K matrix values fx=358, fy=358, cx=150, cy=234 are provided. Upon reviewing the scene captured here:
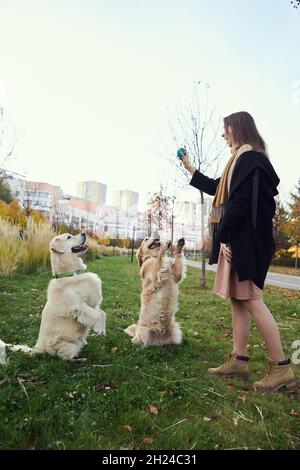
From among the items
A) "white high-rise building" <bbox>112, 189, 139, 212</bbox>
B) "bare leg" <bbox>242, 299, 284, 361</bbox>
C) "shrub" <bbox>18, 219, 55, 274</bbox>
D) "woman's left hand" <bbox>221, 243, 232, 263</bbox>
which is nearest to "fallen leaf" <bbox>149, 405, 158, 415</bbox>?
"bare leg" <bbox>242, 299, 284, 361</bbox>

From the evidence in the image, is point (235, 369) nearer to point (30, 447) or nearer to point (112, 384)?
point (112, 384)

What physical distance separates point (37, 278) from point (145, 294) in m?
6.14

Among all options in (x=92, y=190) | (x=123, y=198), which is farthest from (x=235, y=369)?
(x=92, y=190)

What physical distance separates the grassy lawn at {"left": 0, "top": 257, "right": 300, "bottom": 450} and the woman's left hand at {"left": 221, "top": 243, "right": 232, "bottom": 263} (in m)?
1.19

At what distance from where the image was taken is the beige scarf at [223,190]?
3514 millimetres

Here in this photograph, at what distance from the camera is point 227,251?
3.56 meters

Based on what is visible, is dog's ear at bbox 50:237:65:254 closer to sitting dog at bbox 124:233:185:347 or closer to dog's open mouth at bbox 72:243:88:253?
dog's open mouth at bbox 72:243:88:253

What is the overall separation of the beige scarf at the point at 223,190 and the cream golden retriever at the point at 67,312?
5.02ft

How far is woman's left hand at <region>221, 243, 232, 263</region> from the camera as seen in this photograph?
351cm

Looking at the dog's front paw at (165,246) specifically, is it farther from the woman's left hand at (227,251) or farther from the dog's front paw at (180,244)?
the woman's left hand at (227,251)

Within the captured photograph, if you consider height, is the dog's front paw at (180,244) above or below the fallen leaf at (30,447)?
above

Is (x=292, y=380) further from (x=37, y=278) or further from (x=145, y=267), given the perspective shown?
(x=37, y=278)

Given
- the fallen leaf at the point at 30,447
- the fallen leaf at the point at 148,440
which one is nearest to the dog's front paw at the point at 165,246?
the fallen leaf at the point at 148,440
